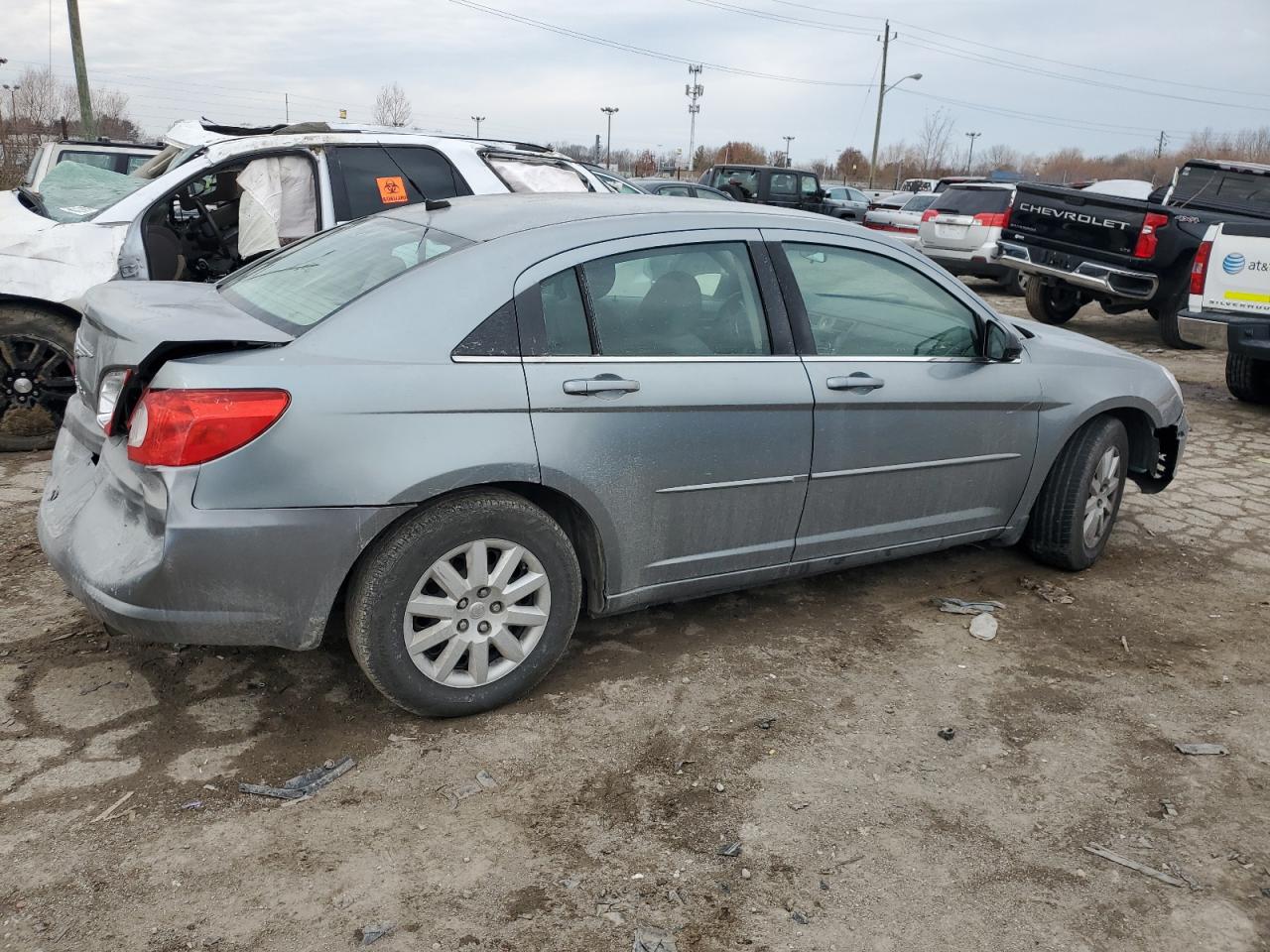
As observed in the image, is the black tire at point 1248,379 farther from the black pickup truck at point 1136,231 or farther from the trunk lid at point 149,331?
the trunk lid at point 149,331

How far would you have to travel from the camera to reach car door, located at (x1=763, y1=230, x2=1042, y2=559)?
12.4 feet

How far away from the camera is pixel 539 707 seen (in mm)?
3420

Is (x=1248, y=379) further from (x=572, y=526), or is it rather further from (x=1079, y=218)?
(x=572, y=526)

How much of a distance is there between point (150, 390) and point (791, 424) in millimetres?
2050

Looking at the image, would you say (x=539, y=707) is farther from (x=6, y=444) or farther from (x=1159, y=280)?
(x=1159, y=280)

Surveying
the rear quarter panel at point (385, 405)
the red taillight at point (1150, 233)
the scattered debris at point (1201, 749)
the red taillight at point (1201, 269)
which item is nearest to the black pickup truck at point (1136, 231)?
the red taillight at point (1150, 233)

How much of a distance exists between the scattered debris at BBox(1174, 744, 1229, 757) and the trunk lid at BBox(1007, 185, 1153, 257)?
8065 millimetres

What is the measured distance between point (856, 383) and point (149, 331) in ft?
7.70

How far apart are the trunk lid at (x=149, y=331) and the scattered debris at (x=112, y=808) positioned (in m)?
1.11

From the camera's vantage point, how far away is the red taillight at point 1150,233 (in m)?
10.0

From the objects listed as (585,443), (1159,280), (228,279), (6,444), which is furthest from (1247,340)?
(6,444)

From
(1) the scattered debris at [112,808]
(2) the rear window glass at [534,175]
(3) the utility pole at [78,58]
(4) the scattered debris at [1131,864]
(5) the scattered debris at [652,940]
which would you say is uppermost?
(3) the utility pole at [78,58]

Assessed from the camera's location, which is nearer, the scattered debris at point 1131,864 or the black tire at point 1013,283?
the scattered debris at point 1131,864

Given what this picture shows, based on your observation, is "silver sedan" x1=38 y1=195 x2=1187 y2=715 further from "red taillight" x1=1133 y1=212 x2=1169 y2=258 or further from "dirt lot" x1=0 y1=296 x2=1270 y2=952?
Result: "red taillight" x1=1133 y1=212 x2=1169 y2=258
